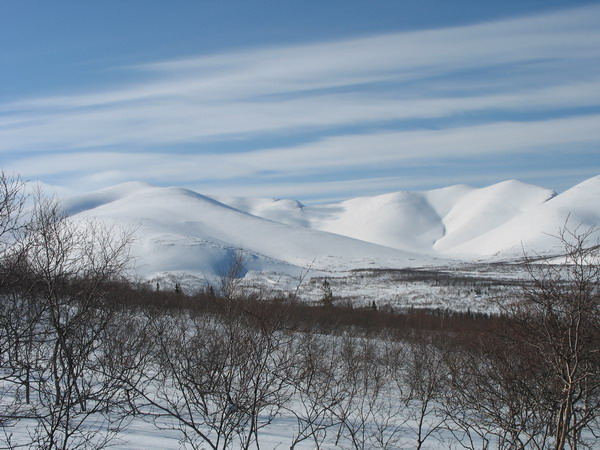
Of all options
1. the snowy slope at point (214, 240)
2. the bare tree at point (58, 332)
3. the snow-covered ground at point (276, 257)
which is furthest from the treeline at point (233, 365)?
the snowy slope at point (214, 240)

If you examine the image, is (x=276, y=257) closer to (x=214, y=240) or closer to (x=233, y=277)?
(x=214, y=240)

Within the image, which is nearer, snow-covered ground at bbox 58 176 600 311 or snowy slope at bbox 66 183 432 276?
snow-covered ground at bbox 58 176 600 311

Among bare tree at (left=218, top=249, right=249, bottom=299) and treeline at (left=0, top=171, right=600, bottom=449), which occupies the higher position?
bare tree at (left=218, top=249, right=249, bottom=299)

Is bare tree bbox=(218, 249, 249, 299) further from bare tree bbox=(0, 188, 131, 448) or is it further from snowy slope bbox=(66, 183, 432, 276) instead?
snowy slope bbox=(66, 183, 432, 276)

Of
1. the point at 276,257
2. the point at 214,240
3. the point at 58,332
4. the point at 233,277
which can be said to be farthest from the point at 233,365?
the point at 276,257

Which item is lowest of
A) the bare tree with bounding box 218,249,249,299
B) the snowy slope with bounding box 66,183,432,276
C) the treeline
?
the treeline

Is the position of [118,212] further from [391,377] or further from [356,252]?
[391,377]

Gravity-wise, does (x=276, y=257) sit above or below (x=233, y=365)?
above

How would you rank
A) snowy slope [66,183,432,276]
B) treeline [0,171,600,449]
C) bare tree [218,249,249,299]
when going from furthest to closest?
1. snowy slope [66,183,432,276]
2. bare tree [218,249,249,299]
3. treeline [0,171,600,449]

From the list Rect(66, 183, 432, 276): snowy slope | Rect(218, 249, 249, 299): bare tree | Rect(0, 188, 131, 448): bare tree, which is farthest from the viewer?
Rect(66, 183, 432, 276): snowy slope

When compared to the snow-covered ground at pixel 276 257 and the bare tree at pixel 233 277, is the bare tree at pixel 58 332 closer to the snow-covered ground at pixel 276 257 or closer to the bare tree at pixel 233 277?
the bare tree at pixel 233 277

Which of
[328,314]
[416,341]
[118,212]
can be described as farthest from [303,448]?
[118,212]

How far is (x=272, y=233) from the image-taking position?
163 metres

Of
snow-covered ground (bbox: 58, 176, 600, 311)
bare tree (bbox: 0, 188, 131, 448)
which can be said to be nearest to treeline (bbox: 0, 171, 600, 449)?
bare tree (bbox: 0, 188, 131, 448)
